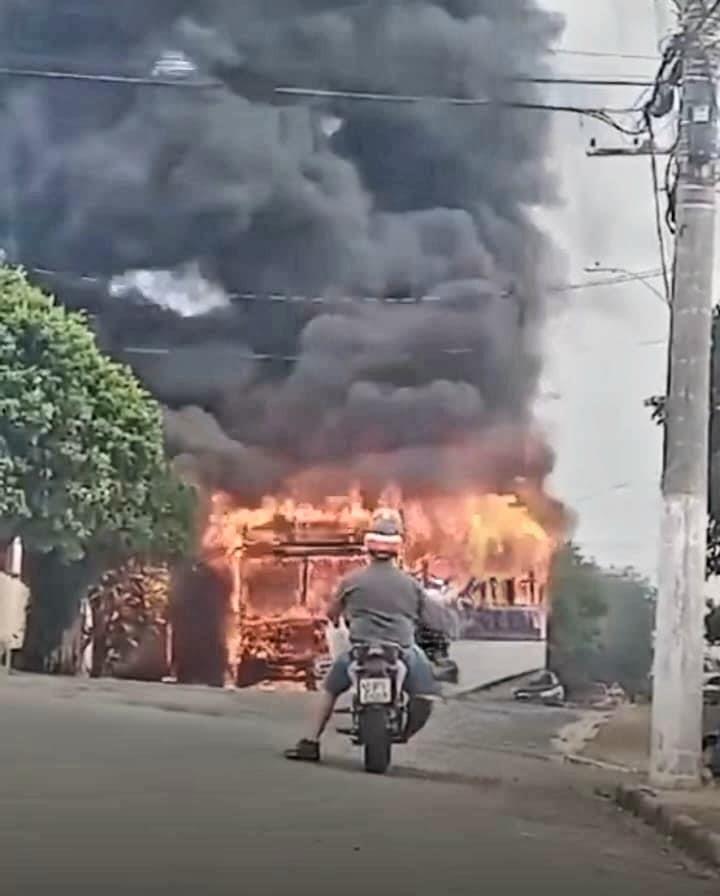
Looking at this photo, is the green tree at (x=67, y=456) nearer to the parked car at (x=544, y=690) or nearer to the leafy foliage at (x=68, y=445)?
the leafy foliage at (x=68, y=445)

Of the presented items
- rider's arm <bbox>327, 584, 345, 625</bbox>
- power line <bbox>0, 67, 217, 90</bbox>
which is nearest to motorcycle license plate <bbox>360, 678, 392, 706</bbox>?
rider's arm <bbox>327, 584, 345, 625</bbox>

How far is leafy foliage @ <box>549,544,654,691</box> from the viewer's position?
9086 millimetres

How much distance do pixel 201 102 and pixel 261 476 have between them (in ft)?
6.15

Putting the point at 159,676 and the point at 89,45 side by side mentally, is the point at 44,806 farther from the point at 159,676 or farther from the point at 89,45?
the point at 89,45

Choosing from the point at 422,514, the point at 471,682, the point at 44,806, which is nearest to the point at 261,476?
the point at 422,514

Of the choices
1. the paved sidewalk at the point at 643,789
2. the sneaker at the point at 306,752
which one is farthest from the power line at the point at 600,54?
the sneaker at the point at 306,752

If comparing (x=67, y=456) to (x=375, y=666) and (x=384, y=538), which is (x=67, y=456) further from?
(x=375, y=666)

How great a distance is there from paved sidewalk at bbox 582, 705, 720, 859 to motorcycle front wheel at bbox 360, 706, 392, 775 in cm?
97

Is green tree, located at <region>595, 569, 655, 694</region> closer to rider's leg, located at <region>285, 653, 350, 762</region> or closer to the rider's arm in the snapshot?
the rider's arm

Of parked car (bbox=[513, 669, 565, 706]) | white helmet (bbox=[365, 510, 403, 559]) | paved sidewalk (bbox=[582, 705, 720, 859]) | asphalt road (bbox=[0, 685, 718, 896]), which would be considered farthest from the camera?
parked car (bbox=[513, 669, 565, 706])

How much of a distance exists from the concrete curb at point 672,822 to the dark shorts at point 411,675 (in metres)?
0.90

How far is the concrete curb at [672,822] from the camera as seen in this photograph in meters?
6.13

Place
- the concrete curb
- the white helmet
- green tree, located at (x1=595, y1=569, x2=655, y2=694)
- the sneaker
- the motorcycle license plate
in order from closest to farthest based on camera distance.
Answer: the concrete curb → the motorcycle license plate → the sneaker → the white helmet → green tree, located at (x1=595, y1=569, x2=655, y2=694)

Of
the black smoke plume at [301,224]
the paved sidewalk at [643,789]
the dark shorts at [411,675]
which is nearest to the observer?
the paved sidewalk at [643,789]
